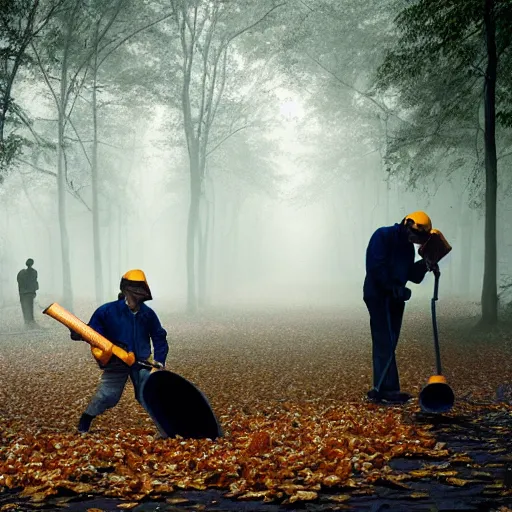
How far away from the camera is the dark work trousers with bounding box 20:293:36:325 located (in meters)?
18.4

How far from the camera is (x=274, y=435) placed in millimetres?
5594

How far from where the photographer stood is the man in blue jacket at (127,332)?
539 cm

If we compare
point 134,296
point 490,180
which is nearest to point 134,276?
point 134,296

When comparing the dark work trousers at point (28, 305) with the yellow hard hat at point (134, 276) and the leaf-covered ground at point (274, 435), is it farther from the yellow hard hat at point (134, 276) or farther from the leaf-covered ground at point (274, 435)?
the yellow hard hat at point (134, 276)

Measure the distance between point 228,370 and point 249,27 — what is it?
50.7ft

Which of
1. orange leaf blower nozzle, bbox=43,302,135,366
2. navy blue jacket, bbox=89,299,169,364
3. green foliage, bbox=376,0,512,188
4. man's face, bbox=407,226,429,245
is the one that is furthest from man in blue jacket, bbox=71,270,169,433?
green foliage, bbox=376,0,512,188

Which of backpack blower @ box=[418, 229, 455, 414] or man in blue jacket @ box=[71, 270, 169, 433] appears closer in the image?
man in blue jacket @ box=[71, 270, 169, 433]

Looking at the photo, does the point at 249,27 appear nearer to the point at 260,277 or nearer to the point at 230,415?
the point at 230,415

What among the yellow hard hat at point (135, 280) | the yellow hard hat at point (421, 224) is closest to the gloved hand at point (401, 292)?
the yellow hard hat at point (421, 224)

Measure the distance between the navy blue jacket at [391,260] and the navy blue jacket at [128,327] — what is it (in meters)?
2.75

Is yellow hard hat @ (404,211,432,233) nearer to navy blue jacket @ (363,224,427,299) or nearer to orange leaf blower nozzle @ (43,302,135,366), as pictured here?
navy blue jacket @ (363,224,427,299)

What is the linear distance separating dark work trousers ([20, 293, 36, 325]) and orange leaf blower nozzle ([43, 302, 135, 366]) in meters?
14.5

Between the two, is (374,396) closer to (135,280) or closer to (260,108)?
(135,280)

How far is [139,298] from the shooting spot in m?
5.43
